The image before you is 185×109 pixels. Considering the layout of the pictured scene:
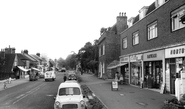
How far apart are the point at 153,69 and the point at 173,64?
14.9ft

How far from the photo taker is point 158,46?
18484mm

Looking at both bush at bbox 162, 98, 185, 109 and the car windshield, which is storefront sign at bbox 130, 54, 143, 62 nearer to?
bush at bbox 162, 98, 185, 109

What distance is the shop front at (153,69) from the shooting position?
18.2m

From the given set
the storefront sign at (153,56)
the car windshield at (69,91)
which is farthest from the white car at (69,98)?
the storefront sign at (153,56)

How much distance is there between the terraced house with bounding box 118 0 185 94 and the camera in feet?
49.3

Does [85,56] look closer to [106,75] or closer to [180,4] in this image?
[106,75]

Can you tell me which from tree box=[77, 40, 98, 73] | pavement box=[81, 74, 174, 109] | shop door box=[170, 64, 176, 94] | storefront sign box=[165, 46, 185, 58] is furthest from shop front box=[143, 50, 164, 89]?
tree box=[77, 40, 98, 73]

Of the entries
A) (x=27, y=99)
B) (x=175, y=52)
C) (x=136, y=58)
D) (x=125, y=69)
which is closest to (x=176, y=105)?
(x=175, y=52)

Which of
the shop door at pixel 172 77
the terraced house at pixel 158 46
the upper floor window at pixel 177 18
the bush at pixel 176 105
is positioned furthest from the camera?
the shop door at pixel 172 77

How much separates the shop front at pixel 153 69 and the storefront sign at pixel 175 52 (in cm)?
96

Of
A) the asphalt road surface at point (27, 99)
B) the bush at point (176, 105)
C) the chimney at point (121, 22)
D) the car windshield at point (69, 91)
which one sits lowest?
the asphalt road surface at point (27, 99)

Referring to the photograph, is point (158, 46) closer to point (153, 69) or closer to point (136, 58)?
point (153, 69)

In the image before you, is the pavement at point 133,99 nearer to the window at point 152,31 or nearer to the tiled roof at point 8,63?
the window at point 152,31

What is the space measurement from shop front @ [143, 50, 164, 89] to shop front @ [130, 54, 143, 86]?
4.20 ft
